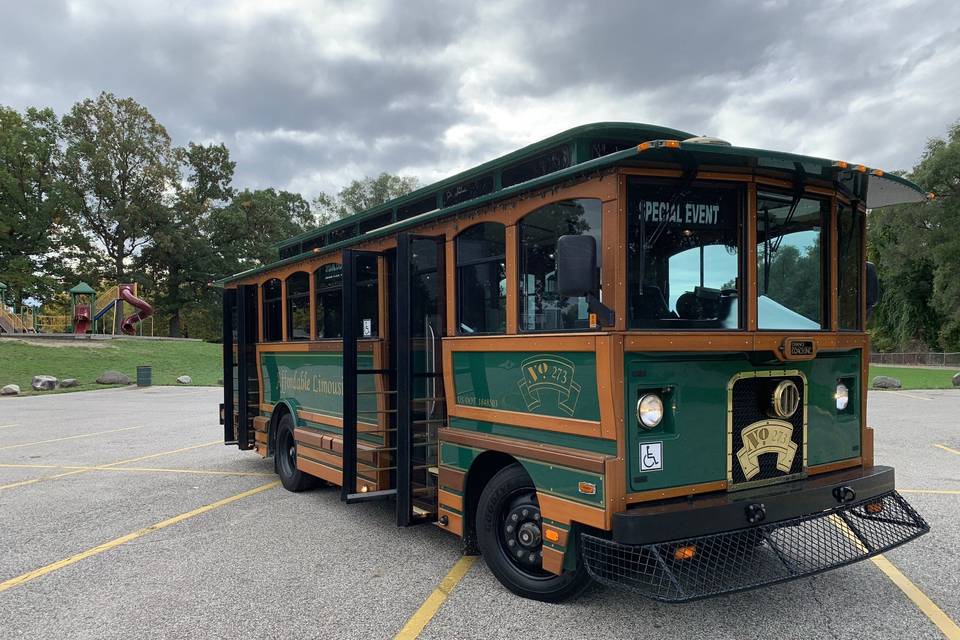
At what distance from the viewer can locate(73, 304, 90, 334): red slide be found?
34031mm

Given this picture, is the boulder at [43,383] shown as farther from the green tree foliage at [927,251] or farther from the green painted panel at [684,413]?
the green tree foliage at [927,251]

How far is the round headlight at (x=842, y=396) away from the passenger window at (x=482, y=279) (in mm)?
2313

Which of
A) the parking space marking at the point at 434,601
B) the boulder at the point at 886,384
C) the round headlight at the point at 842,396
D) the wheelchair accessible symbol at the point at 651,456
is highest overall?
the round headlight at the point at 842,396

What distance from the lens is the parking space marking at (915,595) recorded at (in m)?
3.50

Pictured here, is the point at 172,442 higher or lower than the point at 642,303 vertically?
lower

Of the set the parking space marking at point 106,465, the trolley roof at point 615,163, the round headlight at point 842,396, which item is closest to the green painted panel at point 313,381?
the trolley roof at point 615,163

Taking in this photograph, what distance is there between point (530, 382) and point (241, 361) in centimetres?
556

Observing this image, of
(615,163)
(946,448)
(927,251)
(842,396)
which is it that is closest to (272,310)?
(615,163)

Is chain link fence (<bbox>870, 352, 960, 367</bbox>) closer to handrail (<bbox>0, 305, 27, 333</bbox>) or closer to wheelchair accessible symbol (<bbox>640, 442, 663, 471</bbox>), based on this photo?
wheelchair accessible symbol (<bbox>640, 442, 663, 471</bbox>)

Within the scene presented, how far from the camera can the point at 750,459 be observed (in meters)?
3.78

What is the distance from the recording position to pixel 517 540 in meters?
4.07

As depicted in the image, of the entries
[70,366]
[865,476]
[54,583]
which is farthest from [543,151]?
[70,366]

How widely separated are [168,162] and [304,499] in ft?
151

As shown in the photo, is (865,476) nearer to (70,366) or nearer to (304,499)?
(304,499)
